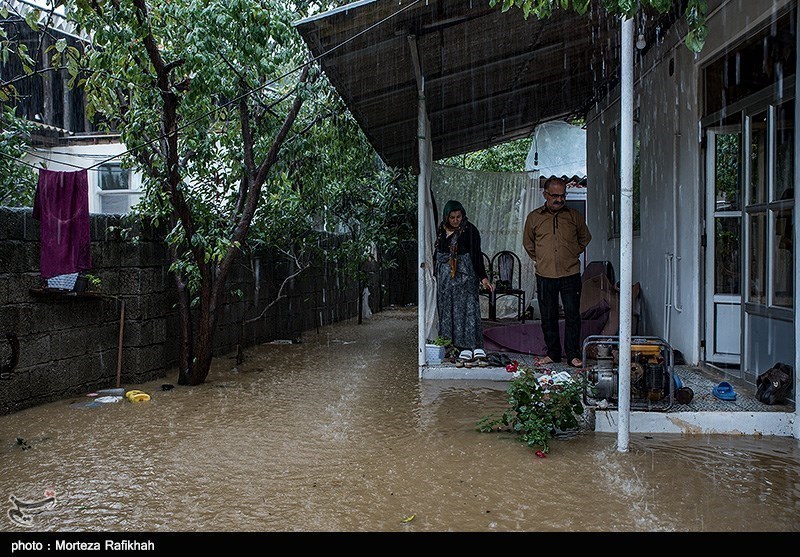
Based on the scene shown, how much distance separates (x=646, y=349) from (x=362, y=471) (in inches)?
90.1

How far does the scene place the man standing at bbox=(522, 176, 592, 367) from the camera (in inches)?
284

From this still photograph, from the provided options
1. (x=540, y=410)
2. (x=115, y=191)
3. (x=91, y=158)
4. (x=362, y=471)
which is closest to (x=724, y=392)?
(x=540, y=410)

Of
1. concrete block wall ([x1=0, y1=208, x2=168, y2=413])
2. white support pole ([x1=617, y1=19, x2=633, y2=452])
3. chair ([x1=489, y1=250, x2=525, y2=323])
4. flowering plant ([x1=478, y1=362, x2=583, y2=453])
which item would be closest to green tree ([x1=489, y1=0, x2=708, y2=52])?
white support pole ([x1=617, y1=19, x2=633, y2=452])

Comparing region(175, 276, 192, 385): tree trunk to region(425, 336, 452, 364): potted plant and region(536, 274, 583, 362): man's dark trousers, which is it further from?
region(536, 274, 583, 362): man's dark trousers

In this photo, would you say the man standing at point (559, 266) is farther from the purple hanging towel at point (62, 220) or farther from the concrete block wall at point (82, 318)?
the purple hanging towel at point (62, 220)

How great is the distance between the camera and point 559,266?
7.28 m

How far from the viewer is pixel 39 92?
40.7ft

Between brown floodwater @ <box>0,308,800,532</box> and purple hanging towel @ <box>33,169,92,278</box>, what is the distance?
129 cm

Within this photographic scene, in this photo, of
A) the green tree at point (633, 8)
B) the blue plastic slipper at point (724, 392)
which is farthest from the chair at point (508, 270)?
the green tree at point (633, 8)

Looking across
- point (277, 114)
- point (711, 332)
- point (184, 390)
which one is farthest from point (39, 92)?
point (711, 332)

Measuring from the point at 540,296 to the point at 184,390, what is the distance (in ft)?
12.3

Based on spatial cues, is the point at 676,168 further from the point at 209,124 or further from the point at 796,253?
the point at 209,124

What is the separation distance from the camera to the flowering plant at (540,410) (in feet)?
16.2

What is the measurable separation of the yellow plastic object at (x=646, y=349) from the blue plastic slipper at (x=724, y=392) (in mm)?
548
